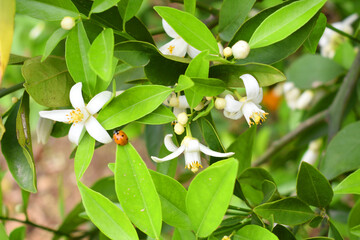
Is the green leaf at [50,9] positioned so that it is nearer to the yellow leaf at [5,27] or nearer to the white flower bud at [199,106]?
the yellow leaf at [5,27]

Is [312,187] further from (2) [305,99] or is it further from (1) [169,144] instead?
(2) [305,99]

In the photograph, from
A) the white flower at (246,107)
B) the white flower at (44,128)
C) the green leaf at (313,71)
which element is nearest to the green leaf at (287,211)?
the white flower at (246,107)

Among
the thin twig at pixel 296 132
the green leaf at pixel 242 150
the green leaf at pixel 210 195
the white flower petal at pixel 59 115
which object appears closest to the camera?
the green leaf at pixel 210 195

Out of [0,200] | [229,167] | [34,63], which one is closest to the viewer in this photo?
[229,167]

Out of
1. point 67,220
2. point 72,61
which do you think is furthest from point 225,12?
point 67,220

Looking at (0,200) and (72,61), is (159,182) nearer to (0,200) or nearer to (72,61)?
(72,61)

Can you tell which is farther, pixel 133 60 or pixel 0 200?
pixel 0 200
